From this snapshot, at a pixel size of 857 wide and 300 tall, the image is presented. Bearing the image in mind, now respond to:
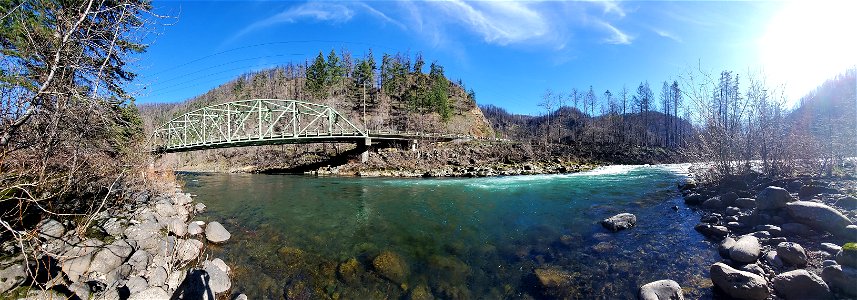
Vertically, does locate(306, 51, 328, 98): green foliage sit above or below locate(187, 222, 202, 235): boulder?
above

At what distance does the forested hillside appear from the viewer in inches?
2844

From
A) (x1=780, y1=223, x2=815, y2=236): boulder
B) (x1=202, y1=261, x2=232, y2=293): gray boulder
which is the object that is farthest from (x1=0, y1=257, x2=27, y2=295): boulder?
(x1=780, y1=223, x2=815, y2=236): boulder

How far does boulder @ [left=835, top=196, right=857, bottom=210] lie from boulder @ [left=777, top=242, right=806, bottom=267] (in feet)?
12.3

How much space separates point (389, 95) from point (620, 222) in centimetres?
8154

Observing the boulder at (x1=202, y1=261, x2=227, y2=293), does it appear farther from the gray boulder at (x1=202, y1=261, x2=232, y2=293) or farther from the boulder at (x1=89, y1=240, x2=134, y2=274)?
the boulder at (x1=89, y1=240, x2=134, y2=274)

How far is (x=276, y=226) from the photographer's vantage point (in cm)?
1114

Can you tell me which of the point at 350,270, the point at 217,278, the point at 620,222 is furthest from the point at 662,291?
the point at 217,278

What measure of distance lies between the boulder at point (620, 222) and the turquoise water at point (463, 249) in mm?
275

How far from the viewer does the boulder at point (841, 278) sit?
496 cm

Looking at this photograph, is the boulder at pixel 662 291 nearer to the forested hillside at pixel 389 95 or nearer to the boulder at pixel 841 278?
the boulder at pixel 841 278

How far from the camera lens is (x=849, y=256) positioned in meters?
5.37

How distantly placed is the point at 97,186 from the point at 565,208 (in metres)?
15.6

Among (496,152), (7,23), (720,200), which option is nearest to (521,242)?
(720,200)

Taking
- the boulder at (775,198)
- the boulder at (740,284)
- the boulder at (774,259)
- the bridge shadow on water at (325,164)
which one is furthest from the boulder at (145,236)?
the bridge shadow on water at (325,164)
